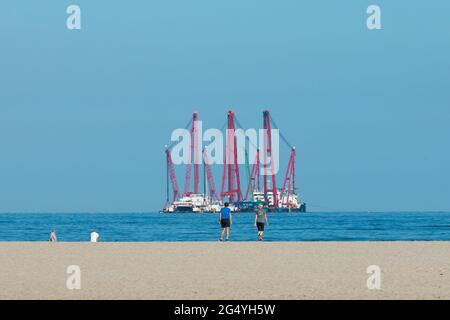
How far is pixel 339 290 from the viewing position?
794 inches

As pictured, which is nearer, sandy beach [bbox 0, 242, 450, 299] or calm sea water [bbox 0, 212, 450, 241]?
sandy beach [bbox 0, 242, 450, 299]

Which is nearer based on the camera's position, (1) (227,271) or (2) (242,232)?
(1) (227,271)

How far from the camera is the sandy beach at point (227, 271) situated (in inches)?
771

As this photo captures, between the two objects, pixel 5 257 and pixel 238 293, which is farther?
pixel 5 257

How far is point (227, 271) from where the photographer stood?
25.3 meters

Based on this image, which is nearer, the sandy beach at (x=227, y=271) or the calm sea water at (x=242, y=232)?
the sandy beach at (x=227, y=271)

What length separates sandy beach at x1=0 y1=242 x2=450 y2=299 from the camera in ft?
64.2

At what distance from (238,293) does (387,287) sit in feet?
10.8
